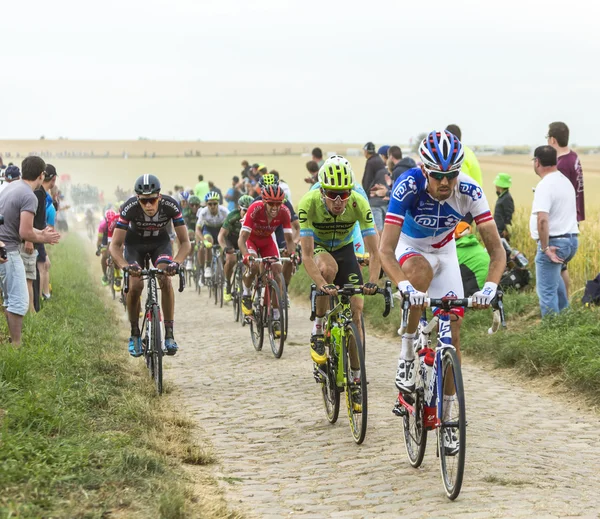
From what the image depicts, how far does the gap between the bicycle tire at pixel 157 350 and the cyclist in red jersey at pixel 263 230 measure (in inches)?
110

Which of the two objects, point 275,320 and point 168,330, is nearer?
point 168,330

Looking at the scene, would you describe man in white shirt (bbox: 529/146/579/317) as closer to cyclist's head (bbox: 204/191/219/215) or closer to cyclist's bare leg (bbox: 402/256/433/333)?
cyclist's bare leg (bbox: 402/256/433/333)

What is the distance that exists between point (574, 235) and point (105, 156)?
400ft

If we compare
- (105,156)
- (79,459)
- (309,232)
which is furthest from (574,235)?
(105,156)

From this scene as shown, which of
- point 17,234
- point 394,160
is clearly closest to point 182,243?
point 17,234

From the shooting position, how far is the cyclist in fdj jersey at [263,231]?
12688 millimetres

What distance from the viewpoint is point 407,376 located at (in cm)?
696

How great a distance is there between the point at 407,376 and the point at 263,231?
6.96 meters

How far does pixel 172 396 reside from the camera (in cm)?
1005

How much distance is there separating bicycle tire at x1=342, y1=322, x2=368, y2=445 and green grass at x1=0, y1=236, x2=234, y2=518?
1.25 metres

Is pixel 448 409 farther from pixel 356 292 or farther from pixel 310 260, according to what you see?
pixel 310 260

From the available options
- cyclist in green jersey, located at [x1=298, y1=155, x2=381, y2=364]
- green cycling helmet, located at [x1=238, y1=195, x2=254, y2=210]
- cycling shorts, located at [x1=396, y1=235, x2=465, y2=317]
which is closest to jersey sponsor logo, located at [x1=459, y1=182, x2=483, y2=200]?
cycling shorts, located at [x1=396, y1=235, x2=465, y2=317]

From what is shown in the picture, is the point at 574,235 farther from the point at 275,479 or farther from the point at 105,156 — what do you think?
the point at 105,156

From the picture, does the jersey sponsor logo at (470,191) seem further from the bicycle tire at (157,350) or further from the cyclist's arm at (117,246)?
the cyclist's arm at (117,246)
